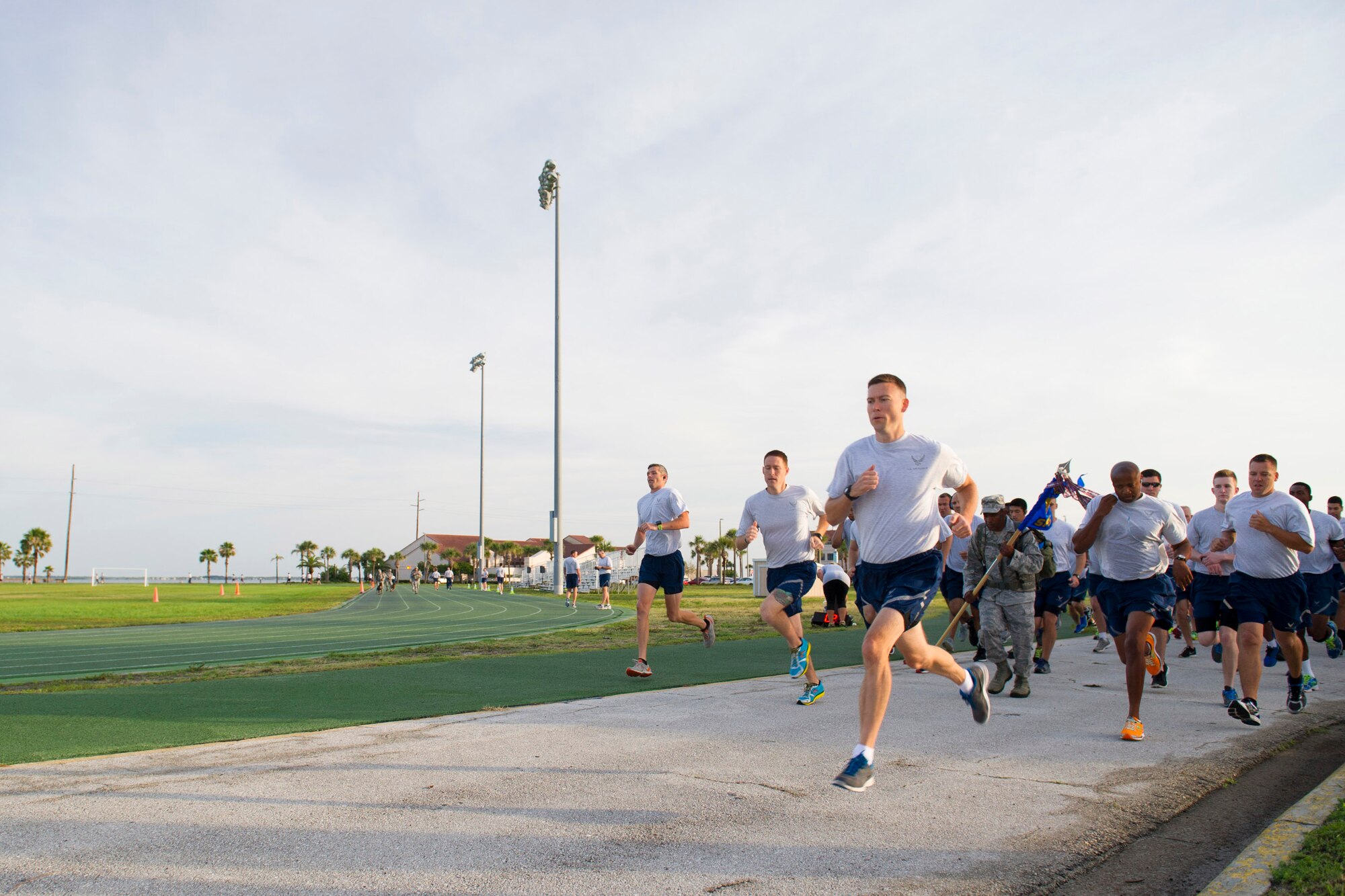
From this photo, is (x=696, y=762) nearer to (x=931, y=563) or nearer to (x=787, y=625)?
(x=931, y=563)

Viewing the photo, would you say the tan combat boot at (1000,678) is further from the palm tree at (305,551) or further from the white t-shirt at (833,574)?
the palm tree at (305,551)

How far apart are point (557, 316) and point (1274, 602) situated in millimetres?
32681

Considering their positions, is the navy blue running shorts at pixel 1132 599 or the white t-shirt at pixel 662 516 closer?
the navy blue running shorts at pixel 1132 599

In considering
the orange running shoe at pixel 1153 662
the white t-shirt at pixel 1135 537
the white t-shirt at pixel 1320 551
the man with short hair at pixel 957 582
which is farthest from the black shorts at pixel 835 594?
the white t-shirt at pixel 1135 537

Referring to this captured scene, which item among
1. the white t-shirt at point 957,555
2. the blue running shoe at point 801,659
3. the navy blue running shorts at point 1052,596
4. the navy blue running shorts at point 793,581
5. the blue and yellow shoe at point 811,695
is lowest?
the blue and yellow shoe at point 811,695

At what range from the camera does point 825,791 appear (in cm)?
455

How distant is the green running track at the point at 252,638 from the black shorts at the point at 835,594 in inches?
192

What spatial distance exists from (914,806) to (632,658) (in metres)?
6.77

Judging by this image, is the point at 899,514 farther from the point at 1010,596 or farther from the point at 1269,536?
the point at 1010,596

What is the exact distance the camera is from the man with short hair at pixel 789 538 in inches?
302

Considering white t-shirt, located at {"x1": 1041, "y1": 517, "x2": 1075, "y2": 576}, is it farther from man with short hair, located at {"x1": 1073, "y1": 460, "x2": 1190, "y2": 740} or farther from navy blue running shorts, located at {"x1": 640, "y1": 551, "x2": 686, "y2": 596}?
navy blue running shorts, located at {"x1": 640, "y1": 551, "x2": 686, "y2": 596}

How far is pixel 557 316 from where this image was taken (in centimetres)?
3753

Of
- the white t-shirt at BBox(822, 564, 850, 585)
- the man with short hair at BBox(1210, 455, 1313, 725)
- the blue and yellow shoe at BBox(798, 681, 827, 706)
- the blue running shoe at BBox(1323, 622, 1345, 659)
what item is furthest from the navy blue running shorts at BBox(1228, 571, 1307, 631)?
the white t-shirt at BBox(822, 564, 850, 585)

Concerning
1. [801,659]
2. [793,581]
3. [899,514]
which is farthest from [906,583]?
[801,659]
